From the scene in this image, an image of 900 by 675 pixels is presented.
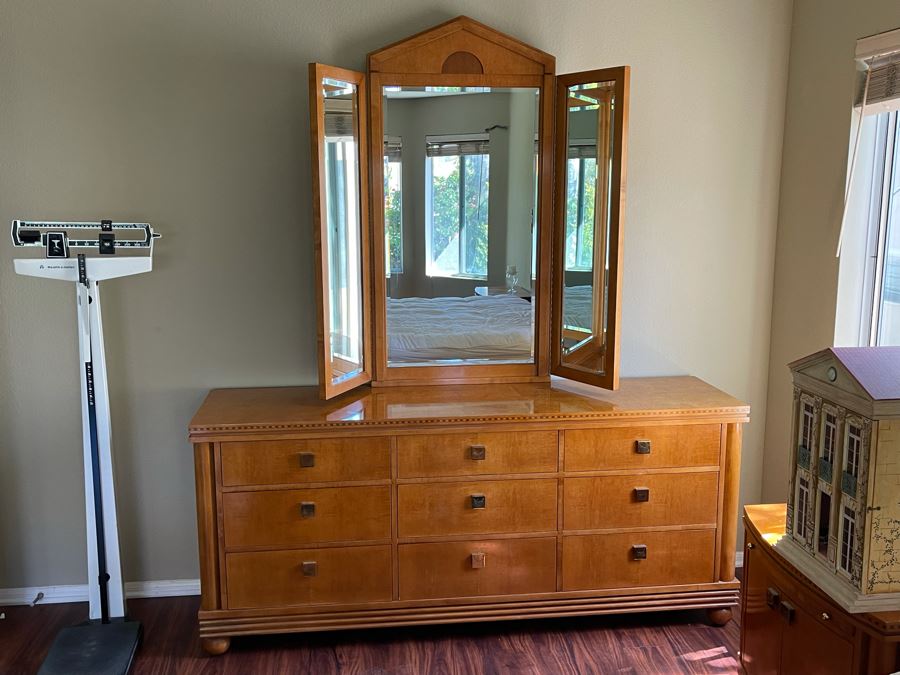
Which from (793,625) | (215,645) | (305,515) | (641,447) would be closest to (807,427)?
(793,625)

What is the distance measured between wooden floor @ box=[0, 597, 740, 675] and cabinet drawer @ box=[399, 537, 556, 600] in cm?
20

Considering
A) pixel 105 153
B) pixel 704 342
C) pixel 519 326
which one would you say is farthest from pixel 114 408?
pixel 704 342

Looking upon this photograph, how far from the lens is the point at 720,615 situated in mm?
2896

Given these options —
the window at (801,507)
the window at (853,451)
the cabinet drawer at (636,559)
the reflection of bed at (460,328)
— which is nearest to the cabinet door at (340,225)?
the reflection of bed at (460,328)

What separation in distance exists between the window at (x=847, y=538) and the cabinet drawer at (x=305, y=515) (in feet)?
4.71

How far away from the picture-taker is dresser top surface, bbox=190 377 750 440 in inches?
104

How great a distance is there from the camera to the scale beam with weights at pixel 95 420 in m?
2.60

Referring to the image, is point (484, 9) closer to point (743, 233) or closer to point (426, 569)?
point (743, 233)

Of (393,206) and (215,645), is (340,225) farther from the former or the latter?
(215,645)

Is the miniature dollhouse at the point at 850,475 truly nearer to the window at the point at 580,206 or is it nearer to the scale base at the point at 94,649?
the window at the point at 580,206

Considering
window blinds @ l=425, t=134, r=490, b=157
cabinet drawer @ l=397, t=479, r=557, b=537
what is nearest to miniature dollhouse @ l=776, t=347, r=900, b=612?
cabinet drawer @ l=397, t=479, r=557, b=537

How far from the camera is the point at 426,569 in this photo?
2742 mm

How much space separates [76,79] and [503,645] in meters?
2.46

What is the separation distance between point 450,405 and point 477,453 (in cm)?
20
